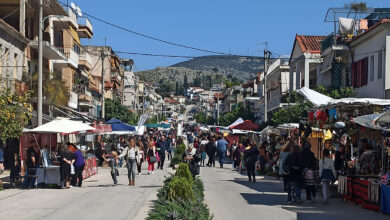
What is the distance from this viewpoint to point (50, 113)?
42750 mm

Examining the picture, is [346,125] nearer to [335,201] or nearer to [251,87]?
[335,201]

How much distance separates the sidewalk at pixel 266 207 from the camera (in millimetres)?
14578

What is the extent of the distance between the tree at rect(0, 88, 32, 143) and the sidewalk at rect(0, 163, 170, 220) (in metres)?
2.06

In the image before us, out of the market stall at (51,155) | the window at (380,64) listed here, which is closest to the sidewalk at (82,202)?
the market stall at (51,155)

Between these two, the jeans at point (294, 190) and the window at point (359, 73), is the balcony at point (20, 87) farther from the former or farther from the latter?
the jeans at point (294, 190)

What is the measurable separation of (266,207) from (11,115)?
10048mm

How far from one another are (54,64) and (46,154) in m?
23.9

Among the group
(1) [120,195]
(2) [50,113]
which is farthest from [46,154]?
(2) [50,113]

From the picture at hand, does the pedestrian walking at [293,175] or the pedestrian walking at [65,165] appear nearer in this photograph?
the pedestrian walking at [293,175]

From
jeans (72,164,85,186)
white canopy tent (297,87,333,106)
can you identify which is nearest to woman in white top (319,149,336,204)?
white canopy tent (297,87,333,106)

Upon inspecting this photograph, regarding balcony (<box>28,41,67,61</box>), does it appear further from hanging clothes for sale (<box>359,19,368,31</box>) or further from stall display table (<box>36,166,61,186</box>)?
hanging clothes for sale (<box>359,19,368,31</box>)

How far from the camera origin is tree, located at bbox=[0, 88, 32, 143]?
2148 cm

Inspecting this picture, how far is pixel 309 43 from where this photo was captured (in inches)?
2116

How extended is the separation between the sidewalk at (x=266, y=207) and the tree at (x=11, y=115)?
7.04 m
